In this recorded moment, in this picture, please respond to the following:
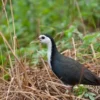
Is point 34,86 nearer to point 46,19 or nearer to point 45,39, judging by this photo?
point 45,39

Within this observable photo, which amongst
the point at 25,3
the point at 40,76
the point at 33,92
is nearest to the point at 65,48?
the point at 40,76

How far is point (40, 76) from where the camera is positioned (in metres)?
5.67

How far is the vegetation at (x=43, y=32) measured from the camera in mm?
5484

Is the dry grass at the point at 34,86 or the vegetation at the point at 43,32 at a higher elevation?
the vegetation at the point at 43,32

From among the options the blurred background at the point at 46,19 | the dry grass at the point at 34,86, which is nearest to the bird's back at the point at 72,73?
the dry grass at the point at 34,86

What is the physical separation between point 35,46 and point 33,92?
1.71 m

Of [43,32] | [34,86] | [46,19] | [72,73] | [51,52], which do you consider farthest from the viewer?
[46,19]

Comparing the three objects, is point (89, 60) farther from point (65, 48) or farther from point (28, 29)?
point (28, 29)

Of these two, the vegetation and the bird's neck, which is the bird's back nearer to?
the bird's neck

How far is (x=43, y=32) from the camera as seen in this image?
7.77 meters

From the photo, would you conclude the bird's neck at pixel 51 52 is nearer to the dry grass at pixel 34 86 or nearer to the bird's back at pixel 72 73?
the bird's back at pixel 72 73

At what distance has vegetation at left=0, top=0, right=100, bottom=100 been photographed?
5.48 meters

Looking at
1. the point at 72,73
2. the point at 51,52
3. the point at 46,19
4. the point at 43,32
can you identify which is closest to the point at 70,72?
the point at 72,73

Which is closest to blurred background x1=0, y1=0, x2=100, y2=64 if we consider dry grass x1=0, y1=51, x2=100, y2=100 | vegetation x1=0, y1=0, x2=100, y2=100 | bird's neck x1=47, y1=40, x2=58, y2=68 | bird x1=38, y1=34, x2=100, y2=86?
vegetation x1=0, y1=0, x2=100, y2=100
